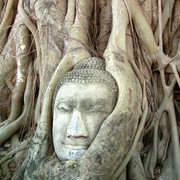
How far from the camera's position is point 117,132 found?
1.69 meters

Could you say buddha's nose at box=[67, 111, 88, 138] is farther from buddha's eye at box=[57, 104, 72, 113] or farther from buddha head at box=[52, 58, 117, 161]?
buddha's eye at box=[57, 104, 72, 113]

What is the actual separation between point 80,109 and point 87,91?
157 mm

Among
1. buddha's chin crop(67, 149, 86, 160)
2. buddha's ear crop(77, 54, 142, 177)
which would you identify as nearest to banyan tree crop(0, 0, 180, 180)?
buddha's ear crop(77, 54, 142, 177)

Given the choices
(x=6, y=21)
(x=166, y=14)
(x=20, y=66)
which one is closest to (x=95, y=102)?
(x=20, y=66)

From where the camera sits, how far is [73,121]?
177 cm

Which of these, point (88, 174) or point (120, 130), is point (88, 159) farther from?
point (120, 130)

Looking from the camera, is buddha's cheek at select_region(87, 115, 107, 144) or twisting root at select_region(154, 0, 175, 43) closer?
buddha's cheek at select_region(87, 115, 107, 144)

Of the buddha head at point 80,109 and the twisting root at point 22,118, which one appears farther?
the twisting root at point 22,118

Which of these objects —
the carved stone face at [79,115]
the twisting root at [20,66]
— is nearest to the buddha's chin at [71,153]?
the carved stone face at [79,115]

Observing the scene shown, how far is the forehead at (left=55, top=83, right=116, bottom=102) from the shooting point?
1.84 metres

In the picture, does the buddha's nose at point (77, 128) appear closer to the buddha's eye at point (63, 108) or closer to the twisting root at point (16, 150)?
the buddha's eye at point (63, 108)

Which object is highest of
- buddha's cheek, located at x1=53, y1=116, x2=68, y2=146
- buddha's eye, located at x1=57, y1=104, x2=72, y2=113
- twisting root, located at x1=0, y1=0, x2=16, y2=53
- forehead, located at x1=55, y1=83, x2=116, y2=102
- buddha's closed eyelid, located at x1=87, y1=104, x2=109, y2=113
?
twisting root, located at x1=0, y1=0, x2=16, y2=53

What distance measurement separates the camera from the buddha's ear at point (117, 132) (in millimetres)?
1612

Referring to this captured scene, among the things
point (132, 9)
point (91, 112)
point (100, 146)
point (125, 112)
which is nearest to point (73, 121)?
point (91, 112)
